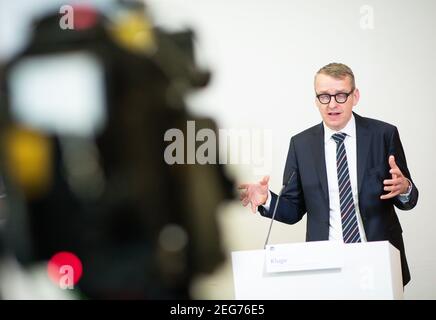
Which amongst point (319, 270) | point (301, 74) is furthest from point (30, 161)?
point (319, 270)

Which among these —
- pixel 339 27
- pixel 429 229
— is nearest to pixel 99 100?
pixel 339 27

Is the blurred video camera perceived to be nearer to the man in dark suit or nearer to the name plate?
the man in dark suit

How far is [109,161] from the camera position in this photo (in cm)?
326

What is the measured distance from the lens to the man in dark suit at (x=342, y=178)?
2971 mm

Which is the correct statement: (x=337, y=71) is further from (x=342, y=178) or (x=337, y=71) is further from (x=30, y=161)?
(x=30, y=161)

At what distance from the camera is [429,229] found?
3.11m

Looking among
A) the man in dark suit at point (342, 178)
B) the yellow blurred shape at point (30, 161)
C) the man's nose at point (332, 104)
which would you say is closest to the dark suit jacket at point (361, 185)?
the man in dark suit at point (342, 178)

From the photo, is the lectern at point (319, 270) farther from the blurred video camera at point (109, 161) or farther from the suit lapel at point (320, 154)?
the blurred video camera at point (109, 161)

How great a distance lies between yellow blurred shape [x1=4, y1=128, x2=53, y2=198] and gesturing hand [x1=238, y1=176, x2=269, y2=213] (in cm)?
98

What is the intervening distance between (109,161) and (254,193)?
0.75 meters

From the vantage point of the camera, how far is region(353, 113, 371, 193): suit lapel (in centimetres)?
301

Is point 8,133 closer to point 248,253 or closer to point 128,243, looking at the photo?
point 128,243
